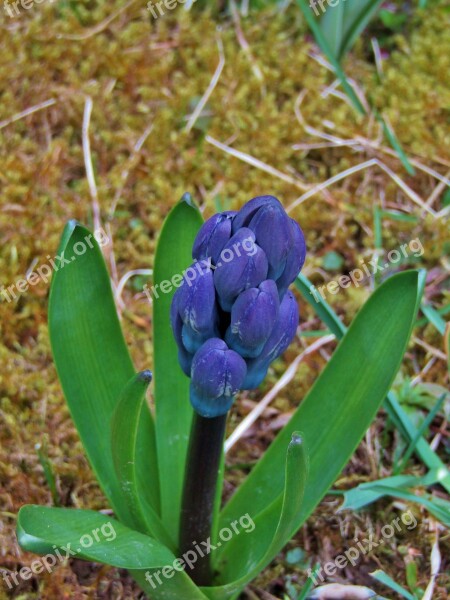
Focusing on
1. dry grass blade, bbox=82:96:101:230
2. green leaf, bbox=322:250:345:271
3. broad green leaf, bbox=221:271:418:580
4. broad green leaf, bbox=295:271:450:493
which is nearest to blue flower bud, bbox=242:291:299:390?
broad green leaf, bbox=221:271:418:580

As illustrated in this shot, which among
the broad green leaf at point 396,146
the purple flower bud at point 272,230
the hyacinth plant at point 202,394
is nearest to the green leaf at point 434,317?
Answer: the broad green leaf at point 396,146

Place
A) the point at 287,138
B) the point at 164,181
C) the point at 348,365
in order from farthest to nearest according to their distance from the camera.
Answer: the point at 287,138, the point at 164,181, the point at 348,365

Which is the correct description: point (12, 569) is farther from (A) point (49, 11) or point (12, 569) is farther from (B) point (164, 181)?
(A) point (49, 11)

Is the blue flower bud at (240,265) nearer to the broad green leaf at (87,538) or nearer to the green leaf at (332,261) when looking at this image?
the broad green leaf at (87,538)

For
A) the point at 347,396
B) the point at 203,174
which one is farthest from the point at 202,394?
the point at 203,174

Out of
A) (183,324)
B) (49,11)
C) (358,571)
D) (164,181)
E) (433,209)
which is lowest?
(358,571)

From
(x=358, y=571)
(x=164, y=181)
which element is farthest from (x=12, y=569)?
(x=164, y=181)
